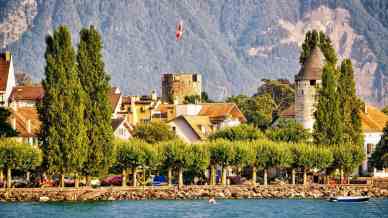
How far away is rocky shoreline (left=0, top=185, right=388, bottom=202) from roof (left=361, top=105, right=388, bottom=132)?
22.1m

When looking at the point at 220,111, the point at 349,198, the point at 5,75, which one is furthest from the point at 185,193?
the point at 5,75

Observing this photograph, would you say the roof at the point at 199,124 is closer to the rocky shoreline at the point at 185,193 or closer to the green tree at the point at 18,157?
the rocky shoreline at the point at 185,193

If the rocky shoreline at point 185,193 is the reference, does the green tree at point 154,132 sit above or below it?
above

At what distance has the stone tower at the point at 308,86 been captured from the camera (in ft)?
426

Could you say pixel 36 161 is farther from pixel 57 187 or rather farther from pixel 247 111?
pixel 247 111

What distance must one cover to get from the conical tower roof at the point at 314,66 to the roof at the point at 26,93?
117 ft

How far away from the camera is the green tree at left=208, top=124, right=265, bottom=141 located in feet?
424

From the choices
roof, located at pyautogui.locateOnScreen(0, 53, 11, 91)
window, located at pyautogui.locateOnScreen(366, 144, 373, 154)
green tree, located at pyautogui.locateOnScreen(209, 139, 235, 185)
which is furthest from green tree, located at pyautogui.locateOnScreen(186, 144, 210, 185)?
roof, located at pyautogui.locateOnScreen(0, 53, 11, 91)

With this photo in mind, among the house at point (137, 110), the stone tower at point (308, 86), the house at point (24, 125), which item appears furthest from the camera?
the house at point (137, 110)

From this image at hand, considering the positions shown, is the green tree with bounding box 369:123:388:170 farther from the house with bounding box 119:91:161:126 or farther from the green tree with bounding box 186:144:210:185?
the house with bounding box 119:91:161:126

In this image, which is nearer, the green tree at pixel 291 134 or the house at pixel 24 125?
the house at pixel 24 125

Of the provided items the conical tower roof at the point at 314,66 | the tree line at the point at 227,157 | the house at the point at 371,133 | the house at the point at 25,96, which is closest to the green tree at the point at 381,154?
the house at the point at 371,133

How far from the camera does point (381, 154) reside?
12556cm

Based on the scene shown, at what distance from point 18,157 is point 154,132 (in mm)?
31003
